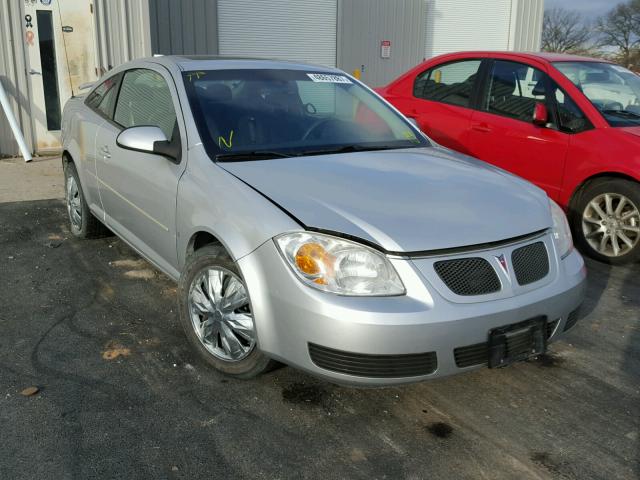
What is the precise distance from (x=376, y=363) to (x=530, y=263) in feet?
2.88

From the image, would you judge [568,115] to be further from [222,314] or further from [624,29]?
[624,29]

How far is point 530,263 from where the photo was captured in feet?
9.53

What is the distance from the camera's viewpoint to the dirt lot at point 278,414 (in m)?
2.59

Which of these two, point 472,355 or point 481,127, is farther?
point 481,127

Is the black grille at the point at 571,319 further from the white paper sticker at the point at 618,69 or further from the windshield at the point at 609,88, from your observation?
the white paper sticker at the point at 618,69

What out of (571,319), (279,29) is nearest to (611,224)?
(571,319)

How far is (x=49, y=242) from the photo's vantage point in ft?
18.3

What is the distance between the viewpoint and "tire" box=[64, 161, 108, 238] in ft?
17.3

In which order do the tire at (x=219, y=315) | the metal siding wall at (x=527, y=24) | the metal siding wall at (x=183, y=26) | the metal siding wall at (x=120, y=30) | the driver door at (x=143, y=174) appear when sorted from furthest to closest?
the metal siding wall at (x=527, y=24), the metal siding wall at (x=183, y=26), the metal siding wall at (x=120, y=30), the driver door at (x=143, y=174), the tire at (x=219, y=315)

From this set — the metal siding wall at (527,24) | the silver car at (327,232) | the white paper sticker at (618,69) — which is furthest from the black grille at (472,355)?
the metal siding wall at (527,24)

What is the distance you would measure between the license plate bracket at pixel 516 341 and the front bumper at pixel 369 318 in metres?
0.04

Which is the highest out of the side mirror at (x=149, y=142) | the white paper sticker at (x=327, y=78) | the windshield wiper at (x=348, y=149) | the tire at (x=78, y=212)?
the white paper sticker at (x=327, y=78)

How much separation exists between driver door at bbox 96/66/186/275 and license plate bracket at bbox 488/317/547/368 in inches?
71.6

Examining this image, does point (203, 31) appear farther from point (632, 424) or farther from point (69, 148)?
point (632, 424)
